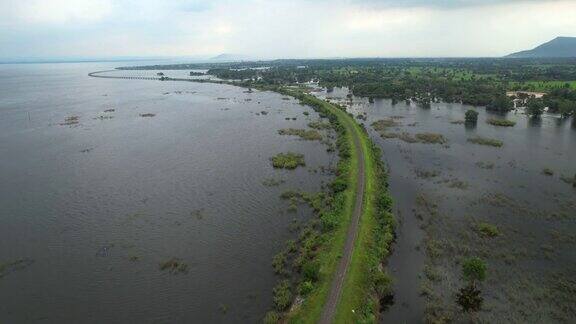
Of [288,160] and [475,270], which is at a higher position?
[288,160]

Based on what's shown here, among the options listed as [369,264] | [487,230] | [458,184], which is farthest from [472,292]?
[458,184]

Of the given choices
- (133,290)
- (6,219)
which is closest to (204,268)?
(133,290)

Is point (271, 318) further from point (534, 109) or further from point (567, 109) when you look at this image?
point (567, 109)

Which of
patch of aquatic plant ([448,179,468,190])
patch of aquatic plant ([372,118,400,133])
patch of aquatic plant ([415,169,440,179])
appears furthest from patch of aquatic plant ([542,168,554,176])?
patch of aquatic plant ([372,118,400,133])

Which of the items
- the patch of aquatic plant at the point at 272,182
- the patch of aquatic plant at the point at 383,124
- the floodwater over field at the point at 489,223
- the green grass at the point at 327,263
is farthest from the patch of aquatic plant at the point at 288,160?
the patch of aquatic plant at the point at 383,124

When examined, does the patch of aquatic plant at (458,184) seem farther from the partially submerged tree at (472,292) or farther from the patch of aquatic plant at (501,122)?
the patch of aquatic plant at (501,122)
